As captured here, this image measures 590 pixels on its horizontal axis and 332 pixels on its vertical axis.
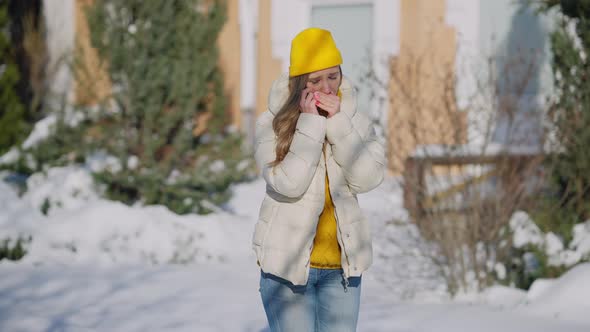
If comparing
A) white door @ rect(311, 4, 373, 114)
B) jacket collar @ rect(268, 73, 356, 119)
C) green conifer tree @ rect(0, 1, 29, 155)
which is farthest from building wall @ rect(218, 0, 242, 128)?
jacket collar @ rect(268, 73, 356, 119)

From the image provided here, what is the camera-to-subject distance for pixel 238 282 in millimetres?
5574

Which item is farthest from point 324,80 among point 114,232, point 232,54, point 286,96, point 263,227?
point 232,54

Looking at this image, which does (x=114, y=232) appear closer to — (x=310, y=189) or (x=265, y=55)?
(x=310, y=189)

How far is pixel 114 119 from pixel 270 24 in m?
3.47

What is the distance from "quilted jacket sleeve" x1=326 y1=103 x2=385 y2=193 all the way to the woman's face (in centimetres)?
10

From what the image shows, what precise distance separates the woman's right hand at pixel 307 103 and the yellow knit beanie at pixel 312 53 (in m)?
0.08

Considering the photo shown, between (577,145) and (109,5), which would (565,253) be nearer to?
(577,145)

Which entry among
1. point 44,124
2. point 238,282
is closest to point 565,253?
point 238,282

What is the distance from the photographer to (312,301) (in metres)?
2.67

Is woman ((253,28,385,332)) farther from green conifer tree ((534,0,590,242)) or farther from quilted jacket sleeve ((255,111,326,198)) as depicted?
green conifer tree ((534,0,590,242))

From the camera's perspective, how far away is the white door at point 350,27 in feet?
32.6

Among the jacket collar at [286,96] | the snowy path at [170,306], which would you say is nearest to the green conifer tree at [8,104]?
the snowy path at [170,306]

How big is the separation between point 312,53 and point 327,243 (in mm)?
698

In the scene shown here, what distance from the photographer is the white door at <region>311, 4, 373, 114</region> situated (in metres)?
9.93
